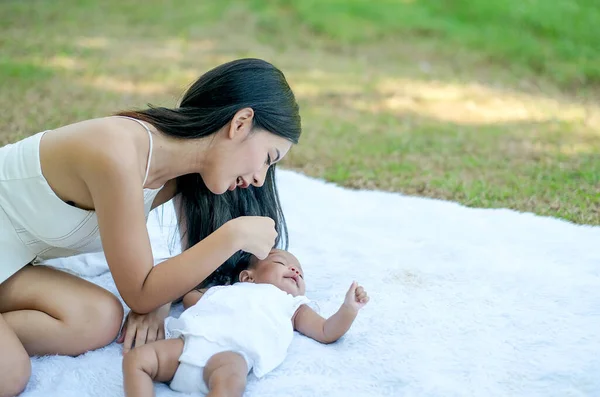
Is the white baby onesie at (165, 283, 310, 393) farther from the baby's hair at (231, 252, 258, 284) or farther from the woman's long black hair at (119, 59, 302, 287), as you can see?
the woman's long black hair at (119, 59, 302, 287)

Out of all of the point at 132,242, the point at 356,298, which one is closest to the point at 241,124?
the point at 132,242

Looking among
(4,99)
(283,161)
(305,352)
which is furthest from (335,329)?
Answer: (4,99)

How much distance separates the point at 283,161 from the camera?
3016 mm

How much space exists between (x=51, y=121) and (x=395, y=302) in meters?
1.95

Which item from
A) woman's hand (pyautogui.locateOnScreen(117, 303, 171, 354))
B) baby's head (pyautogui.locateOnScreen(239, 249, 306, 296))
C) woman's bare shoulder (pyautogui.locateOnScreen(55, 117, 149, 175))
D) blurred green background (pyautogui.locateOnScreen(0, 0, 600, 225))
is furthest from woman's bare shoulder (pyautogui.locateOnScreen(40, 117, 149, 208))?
blurred green background (pyautogui.locateOnScreen(0, 0, 600, 225))

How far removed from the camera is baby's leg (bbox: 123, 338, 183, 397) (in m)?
1.37

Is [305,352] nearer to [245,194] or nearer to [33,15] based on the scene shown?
[245,194]

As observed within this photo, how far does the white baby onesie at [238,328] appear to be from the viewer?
146 cm

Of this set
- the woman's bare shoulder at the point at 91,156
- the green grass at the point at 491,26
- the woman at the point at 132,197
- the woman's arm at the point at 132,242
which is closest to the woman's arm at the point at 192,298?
the woman at the point at 132,197

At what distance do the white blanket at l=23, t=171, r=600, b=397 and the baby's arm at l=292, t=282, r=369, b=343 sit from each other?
1.1 inches

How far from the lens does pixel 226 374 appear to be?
140cm

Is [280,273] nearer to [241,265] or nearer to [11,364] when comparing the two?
[241,265]

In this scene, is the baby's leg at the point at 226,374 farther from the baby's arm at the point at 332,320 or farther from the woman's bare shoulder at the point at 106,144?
the woman's bare shoulder at the point at 106,144

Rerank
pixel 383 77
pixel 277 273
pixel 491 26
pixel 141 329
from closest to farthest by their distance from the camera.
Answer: pixel 141 329 < pixel 277 273 < pixel 383 77 < pixel 491 26
